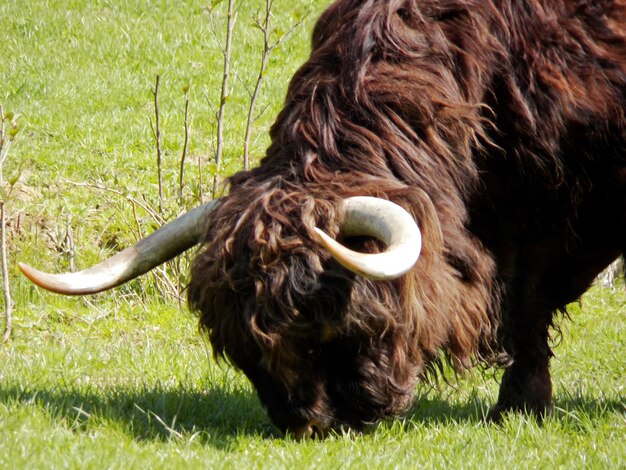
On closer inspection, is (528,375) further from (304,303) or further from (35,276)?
(35,276)

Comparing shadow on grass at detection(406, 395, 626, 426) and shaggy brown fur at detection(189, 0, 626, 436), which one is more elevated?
shaggy brown fur at detection(189, 0, 626, 436)

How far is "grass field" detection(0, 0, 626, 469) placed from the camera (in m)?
4.51

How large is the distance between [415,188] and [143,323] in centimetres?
397

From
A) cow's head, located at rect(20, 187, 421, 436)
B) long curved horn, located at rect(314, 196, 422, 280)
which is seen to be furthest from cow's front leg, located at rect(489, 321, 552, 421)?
long curved horn, located at rect(314, 196, 422, 280)

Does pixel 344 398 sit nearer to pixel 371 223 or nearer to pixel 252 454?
pixel 252 454

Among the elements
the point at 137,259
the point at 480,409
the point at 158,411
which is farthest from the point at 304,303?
the point at 480,409

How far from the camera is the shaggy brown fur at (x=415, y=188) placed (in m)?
4.36

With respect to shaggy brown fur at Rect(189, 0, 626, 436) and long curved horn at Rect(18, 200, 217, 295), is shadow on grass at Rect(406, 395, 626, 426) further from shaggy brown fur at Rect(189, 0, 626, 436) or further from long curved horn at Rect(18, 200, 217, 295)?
long curved horn at Rect(18, 200, 217, 295)

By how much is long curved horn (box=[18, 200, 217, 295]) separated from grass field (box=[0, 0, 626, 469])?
62cm

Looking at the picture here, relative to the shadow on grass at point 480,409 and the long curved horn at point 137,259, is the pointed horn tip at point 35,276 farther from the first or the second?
the shadow on grass at point 480,409

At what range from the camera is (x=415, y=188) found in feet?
15.0

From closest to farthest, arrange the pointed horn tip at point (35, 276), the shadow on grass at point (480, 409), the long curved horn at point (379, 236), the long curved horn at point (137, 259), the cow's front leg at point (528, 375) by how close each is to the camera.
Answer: the long curved horn at point (379, 236) < the pointed horn tip at point (35, 276) < the long curved horn at point (137, 259) < the shadow on grass at point (480, 409) < the cow's front leg at point (528, 375)

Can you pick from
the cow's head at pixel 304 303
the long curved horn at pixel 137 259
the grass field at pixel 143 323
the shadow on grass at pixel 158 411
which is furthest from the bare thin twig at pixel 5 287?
the cow's head at pixel 304 303

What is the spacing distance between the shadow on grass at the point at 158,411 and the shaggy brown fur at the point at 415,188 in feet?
1.47
